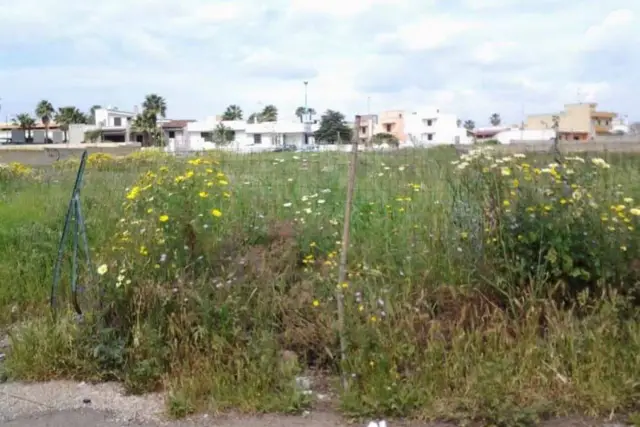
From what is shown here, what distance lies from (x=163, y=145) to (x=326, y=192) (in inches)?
92.1

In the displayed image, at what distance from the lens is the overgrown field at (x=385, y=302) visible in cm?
389

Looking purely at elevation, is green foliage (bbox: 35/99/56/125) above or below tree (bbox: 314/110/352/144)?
above

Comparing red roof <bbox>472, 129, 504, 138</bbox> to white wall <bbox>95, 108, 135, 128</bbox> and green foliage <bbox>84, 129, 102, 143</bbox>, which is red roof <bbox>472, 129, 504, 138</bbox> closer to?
green foliage <bbox>84, 129, 102, 143</bbox>

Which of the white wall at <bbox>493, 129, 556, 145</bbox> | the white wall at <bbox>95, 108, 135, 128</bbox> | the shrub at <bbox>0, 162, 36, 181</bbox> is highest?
the white wall at <bbox>95, 108, 135, 128</bbox>

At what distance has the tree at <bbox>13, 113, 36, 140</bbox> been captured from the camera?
261 ft

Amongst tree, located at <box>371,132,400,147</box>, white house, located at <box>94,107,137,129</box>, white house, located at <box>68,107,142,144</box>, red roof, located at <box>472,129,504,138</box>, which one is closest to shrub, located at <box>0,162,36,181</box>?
tree, located at <box>371,132,400,147</box>

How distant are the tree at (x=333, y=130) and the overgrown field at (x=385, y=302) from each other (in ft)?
3.92

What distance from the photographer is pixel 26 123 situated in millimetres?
79812

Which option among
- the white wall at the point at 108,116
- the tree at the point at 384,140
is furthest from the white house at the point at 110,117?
the tree at the point at 384,140

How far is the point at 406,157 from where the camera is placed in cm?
659

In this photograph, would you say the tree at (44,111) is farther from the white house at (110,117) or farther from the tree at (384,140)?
the tree at (384,140)

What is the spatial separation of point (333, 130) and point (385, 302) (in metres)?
2.79

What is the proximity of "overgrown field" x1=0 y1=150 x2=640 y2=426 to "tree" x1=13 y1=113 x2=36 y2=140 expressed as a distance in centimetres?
8333

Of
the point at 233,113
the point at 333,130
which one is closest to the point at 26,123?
the point at 233,113
